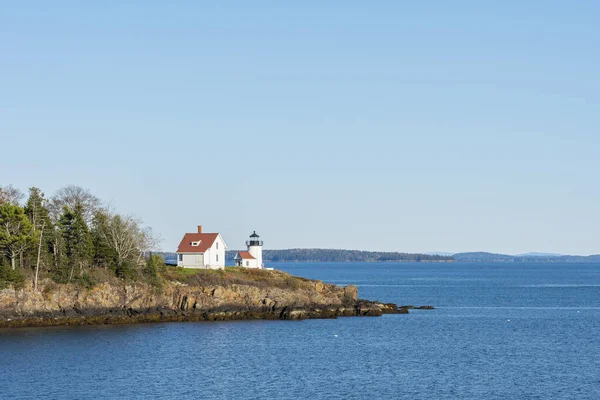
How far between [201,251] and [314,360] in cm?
3818

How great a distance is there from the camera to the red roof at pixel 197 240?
293 feet

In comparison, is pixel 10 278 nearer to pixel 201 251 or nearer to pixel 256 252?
pixel 201 251

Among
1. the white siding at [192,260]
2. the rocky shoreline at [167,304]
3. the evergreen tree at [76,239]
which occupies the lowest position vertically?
the rocky shoreline at [167,304]

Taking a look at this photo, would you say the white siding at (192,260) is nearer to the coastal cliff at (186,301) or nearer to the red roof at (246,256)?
the coastal cliff at (186,301)

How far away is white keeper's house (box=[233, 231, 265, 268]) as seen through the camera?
319 ft

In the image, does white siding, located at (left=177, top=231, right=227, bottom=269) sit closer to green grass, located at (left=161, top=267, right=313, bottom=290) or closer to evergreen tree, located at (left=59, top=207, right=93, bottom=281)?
green grass, located at (left=161, top=267, right=313, bottom=290)

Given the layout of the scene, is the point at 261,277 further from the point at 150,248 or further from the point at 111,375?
the point at 111,375

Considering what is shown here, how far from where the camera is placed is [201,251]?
291ft

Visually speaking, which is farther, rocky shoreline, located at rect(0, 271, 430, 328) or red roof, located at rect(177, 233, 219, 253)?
red roof, located at rect(177, 233, 219, 253)

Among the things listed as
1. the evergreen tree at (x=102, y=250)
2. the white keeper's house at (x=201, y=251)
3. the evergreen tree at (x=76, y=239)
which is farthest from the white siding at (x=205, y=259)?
the evergreen tree at (x=76, y=239)

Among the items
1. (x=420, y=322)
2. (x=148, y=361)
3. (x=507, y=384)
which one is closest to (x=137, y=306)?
(x=148, y=361)

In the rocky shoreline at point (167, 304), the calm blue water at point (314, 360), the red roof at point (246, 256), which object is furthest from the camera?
the red roof at point (246, 256)

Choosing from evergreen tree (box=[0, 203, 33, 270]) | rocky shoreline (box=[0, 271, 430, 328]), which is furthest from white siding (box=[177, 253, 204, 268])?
evergreen tree (box=[0, 203, 33, 270])

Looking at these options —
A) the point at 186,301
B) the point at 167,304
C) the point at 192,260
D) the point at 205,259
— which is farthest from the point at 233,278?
the point at 192,260
